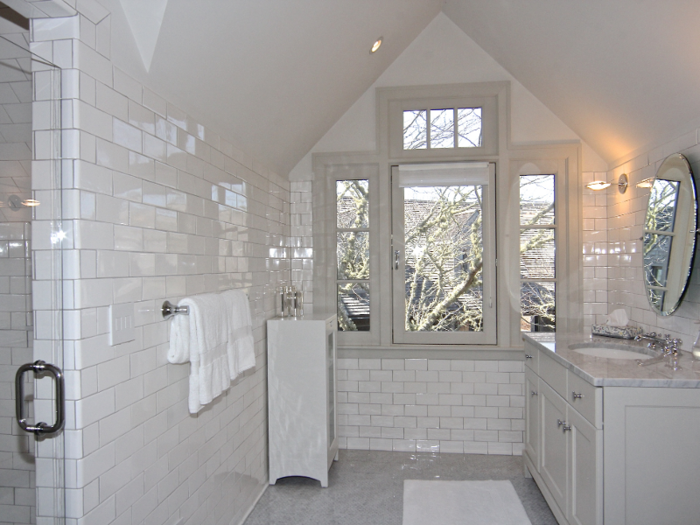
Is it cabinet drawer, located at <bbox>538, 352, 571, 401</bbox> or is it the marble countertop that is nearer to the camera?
the marble countertop

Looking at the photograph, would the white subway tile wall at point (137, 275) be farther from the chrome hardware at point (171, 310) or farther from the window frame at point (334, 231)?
the window frame at point (334, 231)

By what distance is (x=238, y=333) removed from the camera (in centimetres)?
250

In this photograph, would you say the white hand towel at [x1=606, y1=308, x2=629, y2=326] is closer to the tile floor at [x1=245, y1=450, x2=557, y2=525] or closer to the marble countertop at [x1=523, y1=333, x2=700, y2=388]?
the marble countertop at [x1=523, y1=333, x2=700, y2=388]

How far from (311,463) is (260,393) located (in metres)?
0.57

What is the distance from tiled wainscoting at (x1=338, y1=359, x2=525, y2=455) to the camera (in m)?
3.79

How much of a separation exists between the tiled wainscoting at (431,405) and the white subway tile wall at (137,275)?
1251mm

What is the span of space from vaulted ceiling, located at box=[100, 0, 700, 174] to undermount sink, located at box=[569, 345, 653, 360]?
122cm

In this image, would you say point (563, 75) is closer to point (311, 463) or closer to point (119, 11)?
point (119, 11)

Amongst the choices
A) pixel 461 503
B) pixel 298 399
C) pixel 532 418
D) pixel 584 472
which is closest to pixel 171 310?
pixel 298 399

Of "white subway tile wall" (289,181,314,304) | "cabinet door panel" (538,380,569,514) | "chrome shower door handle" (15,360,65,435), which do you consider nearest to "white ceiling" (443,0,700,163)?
"cabinet door panel" (538,380,569,514)

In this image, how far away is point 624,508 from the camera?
2.02 m

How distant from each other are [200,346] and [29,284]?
0.76m

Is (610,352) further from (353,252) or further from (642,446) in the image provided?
(353,252)

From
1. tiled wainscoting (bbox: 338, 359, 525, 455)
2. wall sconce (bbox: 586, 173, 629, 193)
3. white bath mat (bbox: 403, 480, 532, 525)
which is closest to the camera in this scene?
white bath mat (bbox: 403, 480, 532, 525)
